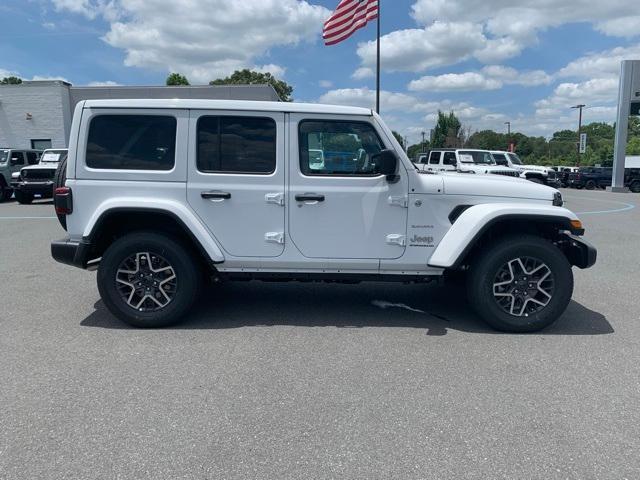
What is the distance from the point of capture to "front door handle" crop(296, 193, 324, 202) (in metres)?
4.52

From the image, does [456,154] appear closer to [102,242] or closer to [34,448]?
[102,242]

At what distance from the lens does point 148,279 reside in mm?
4645

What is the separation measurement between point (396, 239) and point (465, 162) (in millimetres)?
18244

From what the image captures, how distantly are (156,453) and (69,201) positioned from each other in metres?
2.72

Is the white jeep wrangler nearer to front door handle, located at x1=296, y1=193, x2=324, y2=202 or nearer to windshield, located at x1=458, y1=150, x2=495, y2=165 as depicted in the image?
front door handle, located at x1=296, y1=193, x2=324, y2=202

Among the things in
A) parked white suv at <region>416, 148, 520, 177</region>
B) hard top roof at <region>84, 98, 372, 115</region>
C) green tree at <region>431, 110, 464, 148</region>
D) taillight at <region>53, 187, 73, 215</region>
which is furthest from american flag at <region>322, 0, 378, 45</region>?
green tree at <region>431, 110, 464, 148</region>

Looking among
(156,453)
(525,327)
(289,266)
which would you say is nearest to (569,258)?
(525,327)

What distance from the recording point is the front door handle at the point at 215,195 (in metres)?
4.51

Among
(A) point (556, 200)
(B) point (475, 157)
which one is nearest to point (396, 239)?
(A) point (556, 200)

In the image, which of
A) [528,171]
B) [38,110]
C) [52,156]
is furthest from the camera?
[38,110]

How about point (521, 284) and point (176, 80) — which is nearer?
point (521, 284)

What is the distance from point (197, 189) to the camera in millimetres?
4516

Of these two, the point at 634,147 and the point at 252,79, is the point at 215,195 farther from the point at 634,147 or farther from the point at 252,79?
the point at 634,147

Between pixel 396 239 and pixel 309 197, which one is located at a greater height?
pixel 309 197
